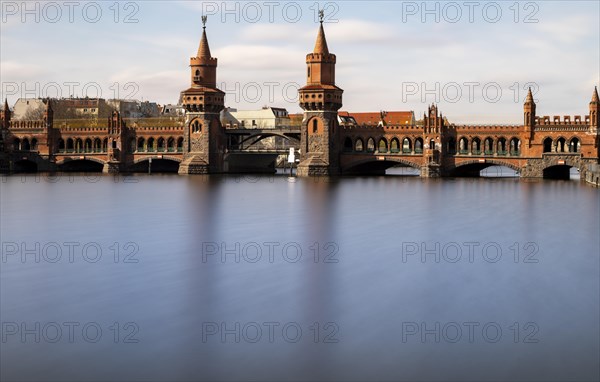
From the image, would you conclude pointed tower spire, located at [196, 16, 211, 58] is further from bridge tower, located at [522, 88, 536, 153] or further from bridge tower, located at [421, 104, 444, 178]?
bridge tower, located at [522, 88, 536, 153]

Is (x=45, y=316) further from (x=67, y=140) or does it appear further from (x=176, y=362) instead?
(x=67, y=140)

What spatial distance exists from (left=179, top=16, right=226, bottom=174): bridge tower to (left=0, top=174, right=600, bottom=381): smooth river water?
57.9 metres

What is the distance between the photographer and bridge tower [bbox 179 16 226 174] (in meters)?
104

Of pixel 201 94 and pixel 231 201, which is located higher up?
pixel 201 94

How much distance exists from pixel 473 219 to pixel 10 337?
104 ft

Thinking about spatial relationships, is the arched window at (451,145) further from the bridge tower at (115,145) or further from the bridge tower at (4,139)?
the bridge tower at (4,139)

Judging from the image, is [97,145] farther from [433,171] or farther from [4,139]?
[433,171]

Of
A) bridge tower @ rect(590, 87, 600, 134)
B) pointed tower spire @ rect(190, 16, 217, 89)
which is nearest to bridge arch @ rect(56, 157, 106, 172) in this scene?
pointed tower spire @ rect(190, 16, 217, 89)

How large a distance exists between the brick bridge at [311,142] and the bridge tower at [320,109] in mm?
122

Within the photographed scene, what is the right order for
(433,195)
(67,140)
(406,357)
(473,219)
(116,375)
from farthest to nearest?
(67,140) < (433,195) < (473,219) < (406,357) < (116,375)

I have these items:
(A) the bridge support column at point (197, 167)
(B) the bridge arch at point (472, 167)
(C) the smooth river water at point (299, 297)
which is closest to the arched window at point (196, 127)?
(A) the bridge support column at point (197, 167)

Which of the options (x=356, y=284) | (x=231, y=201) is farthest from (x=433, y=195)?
(x=356, y=284)

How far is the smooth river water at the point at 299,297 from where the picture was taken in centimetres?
1672

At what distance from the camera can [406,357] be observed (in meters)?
17.2
